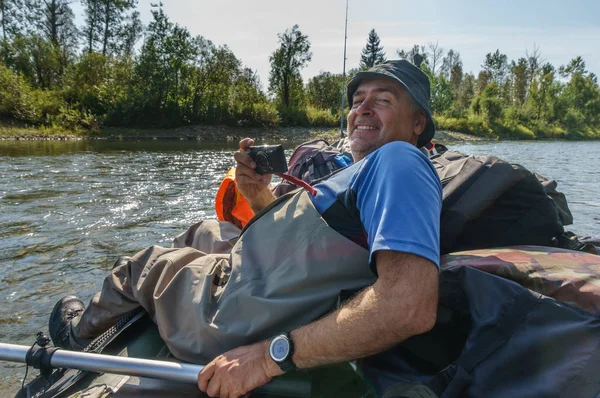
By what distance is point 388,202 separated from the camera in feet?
5.52

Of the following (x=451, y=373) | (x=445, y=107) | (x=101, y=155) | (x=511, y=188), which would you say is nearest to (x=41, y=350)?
(x=451, y=373)

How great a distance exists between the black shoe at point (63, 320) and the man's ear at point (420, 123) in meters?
2.57

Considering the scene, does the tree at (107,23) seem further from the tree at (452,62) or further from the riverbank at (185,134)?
the tree at (452,62)

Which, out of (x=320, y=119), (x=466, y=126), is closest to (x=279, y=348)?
(x=320, y=119)

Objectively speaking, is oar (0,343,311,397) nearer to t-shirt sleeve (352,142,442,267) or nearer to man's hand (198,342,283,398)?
man's hand (198,342,283,398)

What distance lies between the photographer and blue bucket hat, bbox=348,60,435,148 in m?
3.11

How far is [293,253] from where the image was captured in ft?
6.24

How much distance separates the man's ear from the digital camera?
1231mm

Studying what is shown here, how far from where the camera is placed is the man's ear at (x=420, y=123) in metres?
3.23

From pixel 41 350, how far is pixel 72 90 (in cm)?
3969

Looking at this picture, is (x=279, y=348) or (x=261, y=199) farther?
(x=261, y=199)

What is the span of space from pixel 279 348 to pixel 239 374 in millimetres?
199

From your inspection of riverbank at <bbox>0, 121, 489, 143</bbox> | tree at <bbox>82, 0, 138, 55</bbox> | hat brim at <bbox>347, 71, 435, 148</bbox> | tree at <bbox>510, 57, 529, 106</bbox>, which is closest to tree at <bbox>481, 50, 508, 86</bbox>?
tree at <bbox>510, 57, 529, 106</bbox>

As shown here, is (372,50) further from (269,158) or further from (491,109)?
(269,158)
